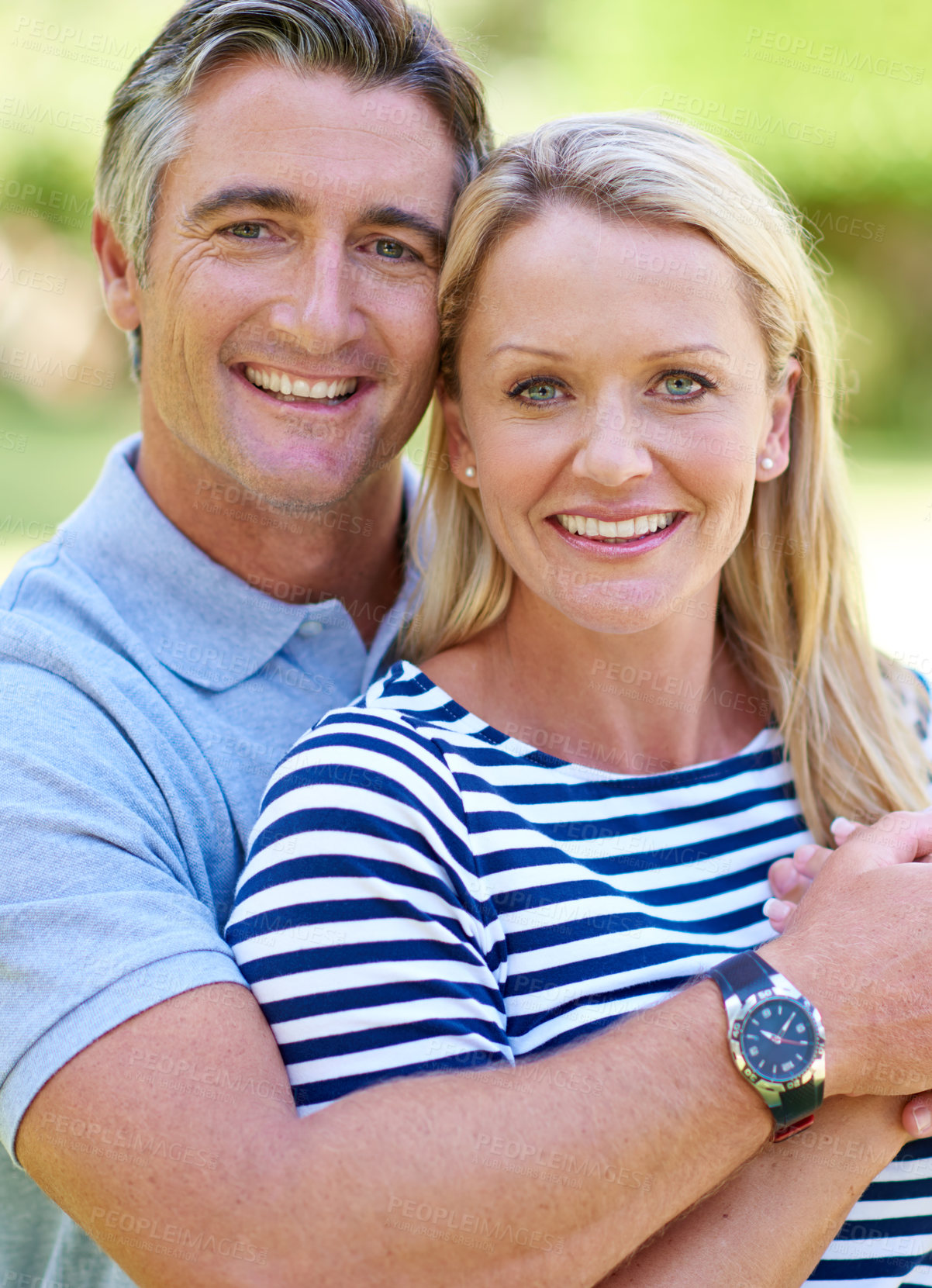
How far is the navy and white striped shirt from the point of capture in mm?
1609

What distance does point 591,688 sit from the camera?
2.20 m

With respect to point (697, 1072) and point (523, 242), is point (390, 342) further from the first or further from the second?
point (697, 1072)

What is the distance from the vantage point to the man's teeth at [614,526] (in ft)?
6.52

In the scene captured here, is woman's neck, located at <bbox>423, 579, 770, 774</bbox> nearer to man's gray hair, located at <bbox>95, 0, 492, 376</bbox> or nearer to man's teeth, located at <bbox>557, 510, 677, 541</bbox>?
man's teeth, located at <bbox>557, 510, 677, 541</bbox>

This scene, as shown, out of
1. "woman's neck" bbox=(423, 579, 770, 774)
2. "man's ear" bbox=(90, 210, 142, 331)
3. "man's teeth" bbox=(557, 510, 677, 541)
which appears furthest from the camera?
"man's ear" bbox=(90, 210, 142, 331)

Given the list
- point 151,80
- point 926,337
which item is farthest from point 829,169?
point 151,80

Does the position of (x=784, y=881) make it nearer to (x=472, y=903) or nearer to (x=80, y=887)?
(x=472, y=903)

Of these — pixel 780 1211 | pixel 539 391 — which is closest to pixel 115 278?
pixel 539 391

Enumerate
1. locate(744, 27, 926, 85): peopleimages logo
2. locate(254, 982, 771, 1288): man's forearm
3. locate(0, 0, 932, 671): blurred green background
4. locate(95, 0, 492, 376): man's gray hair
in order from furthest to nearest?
locate(744, 27, 926, 85): peopleimages logo
locate(0, 0, 932, 671): blurred green background
locate(95, 0, 492, 376): man's gray hair
locate(254, 982, 771, 1288): man's forearm

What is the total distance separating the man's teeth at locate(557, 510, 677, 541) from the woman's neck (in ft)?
0.72

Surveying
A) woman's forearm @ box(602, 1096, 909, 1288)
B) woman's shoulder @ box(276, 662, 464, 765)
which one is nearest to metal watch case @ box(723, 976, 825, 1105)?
woman's forearm @ box(602, 1096, 909, 1288)

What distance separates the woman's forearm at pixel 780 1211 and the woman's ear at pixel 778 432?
1.10 meters

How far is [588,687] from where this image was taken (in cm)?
220

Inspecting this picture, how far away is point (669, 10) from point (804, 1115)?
2154 cm
